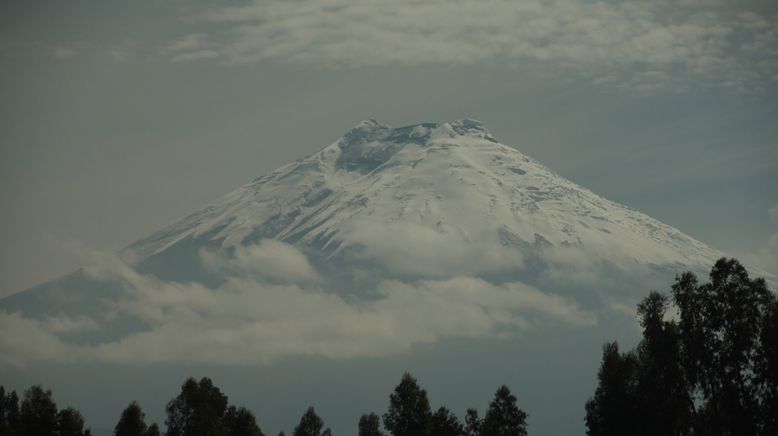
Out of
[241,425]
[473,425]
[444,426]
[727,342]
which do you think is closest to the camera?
[727,342]

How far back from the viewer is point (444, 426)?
117 meters

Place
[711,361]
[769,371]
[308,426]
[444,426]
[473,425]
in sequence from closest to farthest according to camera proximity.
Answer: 1. [769,371]
2. [711,361]
3. [473,425]
4. [444,426]
5. [308,426]

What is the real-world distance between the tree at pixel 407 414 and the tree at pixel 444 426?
10.8 ft

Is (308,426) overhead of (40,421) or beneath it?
overhead

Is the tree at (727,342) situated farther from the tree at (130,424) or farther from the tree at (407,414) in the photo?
the tree at (130,424)

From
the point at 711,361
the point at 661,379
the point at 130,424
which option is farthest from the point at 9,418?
the point at 711,361

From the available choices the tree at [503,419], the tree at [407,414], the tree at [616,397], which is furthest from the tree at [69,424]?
the tree at [616,397]

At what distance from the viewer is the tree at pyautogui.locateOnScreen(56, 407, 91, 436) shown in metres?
123

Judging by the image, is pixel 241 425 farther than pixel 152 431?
No

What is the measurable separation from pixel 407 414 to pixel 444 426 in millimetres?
8626

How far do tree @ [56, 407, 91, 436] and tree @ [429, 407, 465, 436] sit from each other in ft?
144

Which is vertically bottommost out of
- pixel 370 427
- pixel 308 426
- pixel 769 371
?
pixel 769 371

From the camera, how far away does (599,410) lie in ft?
339

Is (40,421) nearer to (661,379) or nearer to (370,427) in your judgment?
(370,427)
